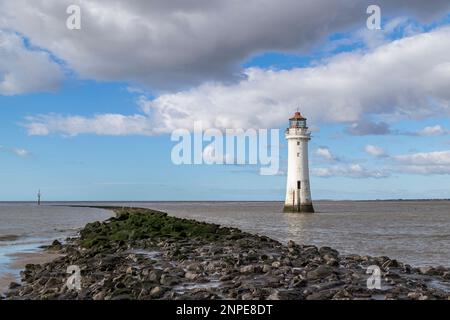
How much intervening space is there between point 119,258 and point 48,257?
591 centimetres

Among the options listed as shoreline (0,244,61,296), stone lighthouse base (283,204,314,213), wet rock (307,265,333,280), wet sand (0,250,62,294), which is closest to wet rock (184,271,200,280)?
wet rock (307,265,333,280)

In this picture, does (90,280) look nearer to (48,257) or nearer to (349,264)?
(349,264)

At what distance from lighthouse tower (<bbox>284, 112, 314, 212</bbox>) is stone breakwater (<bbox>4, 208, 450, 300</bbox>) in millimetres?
28045

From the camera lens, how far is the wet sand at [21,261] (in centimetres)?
1552

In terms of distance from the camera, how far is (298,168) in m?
47.8

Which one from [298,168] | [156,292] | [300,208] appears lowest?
[156,292]

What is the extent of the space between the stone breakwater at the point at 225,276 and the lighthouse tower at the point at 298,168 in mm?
28045

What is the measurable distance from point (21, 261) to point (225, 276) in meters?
10.8

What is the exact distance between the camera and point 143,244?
21.7m

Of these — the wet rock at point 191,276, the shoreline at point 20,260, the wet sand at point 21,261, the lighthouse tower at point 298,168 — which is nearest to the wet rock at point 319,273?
the wet rock at point 191,276

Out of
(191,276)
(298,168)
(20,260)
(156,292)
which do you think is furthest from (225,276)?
(298,168)

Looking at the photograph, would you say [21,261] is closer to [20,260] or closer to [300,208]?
[20,260]
